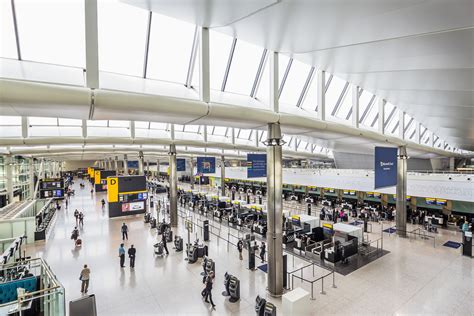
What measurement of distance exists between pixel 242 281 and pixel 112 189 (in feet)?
48.8

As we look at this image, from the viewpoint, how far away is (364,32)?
4645 mm

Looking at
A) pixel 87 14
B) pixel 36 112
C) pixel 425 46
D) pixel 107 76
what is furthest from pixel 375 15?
pixel 36 112

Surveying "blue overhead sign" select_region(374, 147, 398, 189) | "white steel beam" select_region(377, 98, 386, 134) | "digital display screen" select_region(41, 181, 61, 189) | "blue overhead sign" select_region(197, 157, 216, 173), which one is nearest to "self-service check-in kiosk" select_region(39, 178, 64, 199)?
"digital display screen" select_region(41, 181, 61, 189)

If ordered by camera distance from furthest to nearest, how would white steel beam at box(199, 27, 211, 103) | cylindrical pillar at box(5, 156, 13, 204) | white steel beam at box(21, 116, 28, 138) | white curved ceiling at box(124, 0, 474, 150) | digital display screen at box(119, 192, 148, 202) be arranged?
1. digital display screen at box(119, 192, 148, 202)
2. cylindrical pillar at box(5, 156, 13, 204)
3. white steel beam at box(21, 116, 28, 138)
4. white steel beam at box(199, 27, 211, 103)
5. white curved ceiling at box(124, 0, 474, 150)

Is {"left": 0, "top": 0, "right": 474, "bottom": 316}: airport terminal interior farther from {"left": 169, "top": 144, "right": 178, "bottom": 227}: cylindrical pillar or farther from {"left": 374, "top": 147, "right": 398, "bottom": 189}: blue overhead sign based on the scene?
{"left": 169, "top": 144, "right": 178, "bottom": 227}: cylindrical pillar

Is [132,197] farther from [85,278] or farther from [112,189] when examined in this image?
[85,278]

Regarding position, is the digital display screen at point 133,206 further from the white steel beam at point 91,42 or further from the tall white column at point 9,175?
the white steel beam at point 91,42

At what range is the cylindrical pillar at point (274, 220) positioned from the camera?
8406mm

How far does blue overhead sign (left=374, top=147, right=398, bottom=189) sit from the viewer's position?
10.3 meters

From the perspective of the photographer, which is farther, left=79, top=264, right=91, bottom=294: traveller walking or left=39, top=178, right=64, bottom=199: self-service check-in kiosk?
left=39, top=178, right=64, bottom=199: self-service check-in kiosk

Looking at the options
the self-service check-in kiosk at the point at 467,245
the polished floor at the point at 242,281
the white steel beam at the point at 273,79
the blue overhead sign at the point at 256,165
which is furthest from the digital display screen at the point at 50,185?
the self-service check-in kiosk at the point at 467,245

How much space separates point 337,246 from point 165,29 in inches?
466

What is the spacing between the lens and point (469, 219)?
18578mm

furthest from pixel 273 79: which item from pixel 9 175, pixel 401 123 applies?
pixel 9 175
